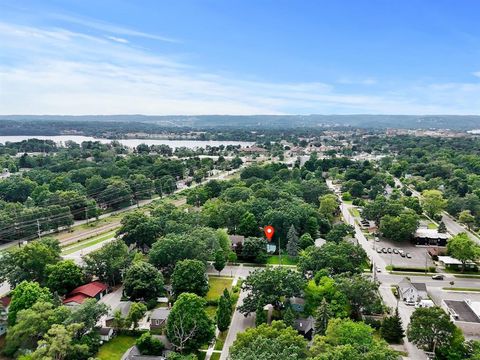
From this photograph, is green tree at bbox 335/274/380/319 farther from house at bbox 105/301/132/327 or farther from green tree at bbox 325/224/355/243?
house at bbox 105/301/132/327

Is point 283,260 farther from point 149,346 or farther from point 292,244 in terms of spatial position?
point 149,346

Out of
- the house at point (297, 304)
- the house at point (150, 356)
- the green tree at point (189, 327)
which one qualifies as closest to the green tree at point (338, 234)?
the house at point (297, 304)

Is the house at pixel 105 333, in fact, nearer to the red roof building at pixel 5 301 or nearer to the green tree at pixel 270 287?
the red roof building at pixel 5 301

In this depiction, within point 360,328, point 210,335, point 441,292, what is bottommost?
point 441,292

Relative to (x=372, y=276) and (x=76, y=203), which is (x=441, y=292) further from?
(x=76, y=203)

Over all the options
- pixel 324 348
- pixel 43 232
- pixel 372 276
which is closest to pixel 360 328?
pixel 324 348
